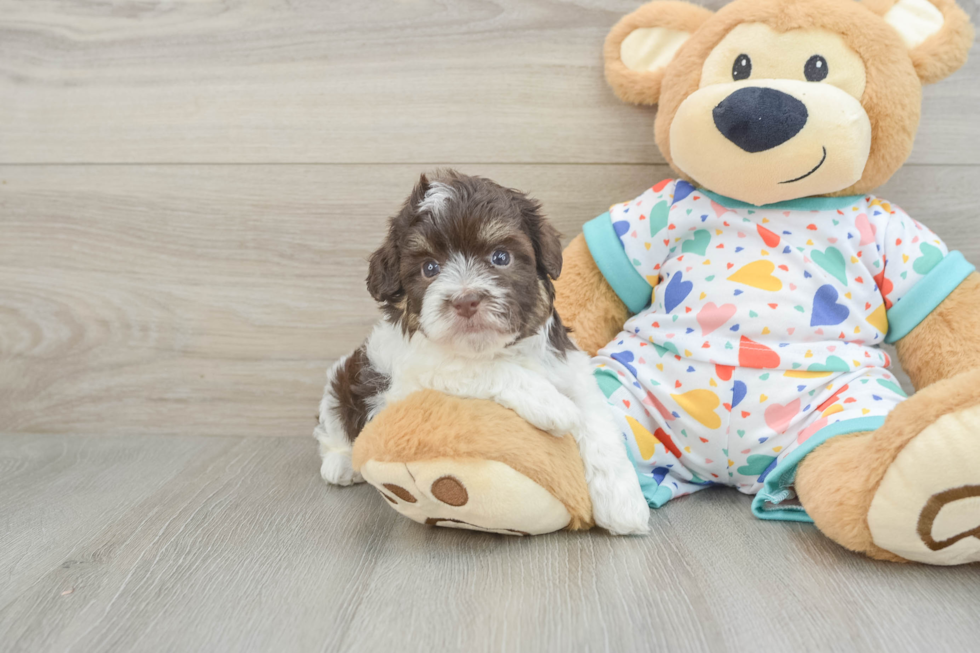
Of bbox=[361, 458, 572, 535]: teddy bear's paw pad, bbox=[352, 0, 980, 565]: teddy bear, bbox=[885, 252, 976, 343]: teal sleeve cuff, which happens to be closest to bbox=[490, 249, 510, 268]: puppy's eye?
bbox=[352, 0, 980, 565]: teddy bear

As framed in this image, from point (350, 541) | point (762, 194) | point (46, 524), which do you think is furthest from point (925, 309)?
point (46, 524)

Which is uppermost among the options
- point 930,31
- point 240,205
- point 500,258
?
point 930,31

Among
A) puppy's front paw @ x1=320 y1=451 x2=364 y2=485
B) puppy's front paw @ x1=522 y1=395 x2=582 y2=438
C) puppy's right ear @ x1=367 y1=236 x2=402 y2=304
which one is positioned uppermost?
puppy's right ear @ x1=367 y1=236 x2=402 y2=304

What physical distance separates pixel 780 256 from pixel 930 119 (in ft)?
2.37

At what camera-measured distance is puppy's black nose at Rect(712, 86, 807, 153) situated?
1443mm

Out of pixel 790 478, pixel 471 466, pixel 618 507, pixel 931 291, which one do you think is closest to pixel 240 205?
pixel 471 466

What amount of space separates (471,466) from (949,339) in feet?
3.58

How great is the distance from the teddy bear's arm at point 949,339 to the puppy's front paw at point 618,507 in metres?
0.73

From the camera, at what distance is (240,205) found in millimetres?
2098

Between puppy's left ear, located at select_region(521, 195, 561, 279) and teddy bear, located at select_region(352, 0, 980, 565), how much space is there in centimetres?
31

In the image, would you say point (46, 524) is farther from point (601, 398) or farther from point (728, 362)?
point (728, 362)

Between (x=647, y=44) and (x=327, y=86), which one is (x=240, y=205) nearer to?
(x=327, y=86)

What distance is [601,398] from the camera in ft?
5.15

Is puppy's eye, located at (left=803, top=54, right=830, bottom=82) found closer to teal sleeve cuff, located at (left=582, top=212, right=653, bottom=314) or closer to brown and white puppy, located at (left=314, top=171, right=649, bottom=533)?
teal sleeve cuff, located at (left=582, top=212, right=653, bottom=314)
